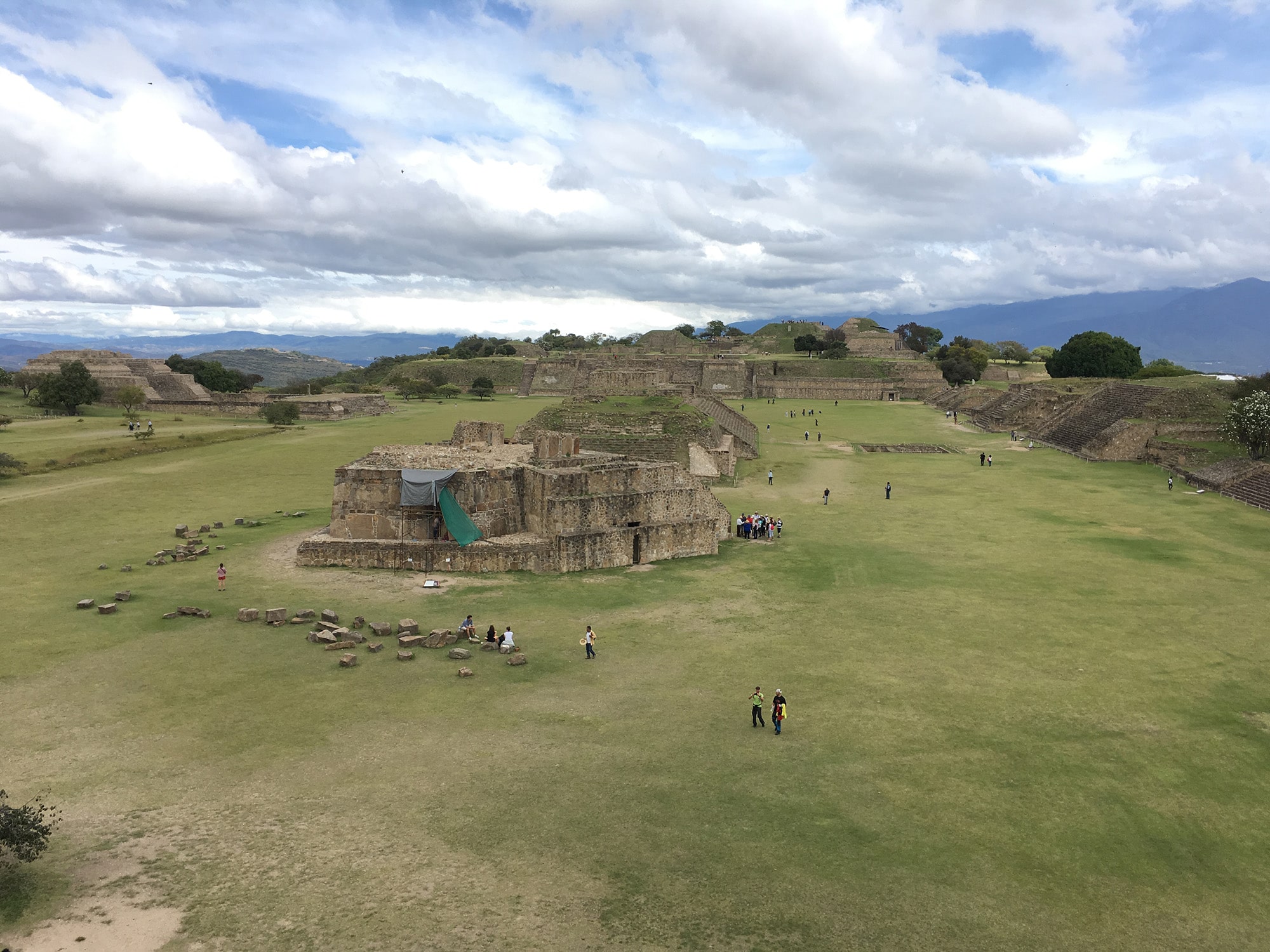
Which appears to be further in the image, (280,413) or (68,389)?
(280,413)

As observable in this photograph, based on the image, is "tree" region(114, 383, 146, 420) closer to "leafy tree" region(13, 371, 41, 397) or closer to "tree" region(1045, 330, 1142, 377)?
"leafy tree" region(13, 371, 41, 397)

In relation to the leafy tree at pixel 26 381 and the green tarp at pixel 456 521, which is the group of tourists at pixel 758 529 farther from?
the leafy tree at pixel 26 381

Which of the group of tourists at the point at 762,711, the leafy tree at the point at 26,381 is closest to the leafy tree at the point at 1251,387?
the group of tourists at the point at 762,711

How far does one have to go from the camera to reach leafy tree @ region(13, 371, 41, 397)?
63.0m

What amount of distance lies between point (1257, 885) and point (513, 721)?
9723 mm

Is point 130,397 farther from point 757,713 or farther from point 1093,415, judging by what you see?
point 1093,415

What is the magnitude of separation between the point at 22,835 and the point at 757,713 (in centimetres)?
936

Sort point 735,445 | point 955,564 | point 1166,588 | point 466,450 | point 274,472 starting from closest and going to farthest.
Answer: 1. point 1166,588
2. point 955,564
3. point 466,450
4. point 274,472
5. point 735,445

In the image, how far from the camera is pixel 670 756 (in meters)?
11.4

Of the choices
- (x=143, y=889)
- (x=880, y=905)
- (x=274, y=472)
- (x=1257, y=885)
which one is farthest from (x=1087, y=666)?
(x=274, y=472)

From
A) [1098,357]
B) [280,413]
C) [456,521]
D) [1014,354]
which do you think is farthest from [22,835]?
[1014,354]

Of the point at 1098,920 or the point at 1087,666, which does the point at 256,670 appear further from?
the point at 1087,666

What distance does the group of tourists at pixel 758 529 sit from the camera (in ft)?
82.7

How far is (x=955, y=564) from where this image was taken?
21828 millimetres
